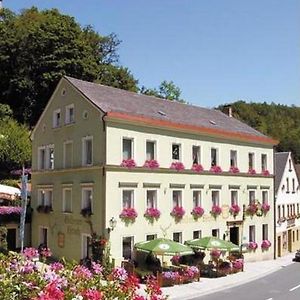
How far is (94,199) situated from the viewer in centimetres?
2728

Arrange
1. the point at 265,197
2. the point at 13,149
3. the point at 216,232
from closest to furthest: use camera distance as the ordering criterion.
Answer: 1. the point at 216,232
2. the point at 265,197
3. the point at 13,149

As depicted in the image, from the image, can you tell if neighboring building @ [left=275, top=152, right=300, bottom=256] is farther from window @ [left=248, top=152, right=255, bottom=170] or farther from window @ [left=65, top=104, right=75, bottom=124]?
window @ [left=65, top=104, right=75, bottom=124]

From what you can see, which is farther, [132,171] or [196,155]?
[196,155]

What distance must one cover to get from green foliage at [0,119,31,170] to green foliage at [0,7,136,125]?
8501mm

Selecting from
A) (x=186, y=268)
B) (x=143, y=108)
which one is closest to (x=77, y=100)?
(x=143, y=108)

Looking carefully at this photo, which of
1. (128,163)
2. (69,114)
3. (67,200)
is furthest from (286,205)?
(69,114)

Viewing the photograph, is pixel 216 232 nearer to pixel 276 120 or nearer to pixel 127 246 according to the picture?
pixel 127 246

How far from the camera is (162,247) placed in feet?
85.2

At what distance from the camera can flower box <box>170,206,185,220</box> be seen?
97.3 feet

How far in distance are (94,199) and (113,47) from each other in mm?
41264

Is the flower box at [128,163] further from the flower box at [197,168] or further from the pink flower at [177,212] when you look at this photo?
the flower box at [197,168]

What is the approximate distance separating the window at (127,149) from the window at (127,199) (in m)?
1.99

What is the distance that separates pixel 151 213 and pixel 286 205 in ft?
64.9

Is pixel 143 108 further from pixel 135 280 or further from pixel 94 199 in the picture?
pixel 135 280
